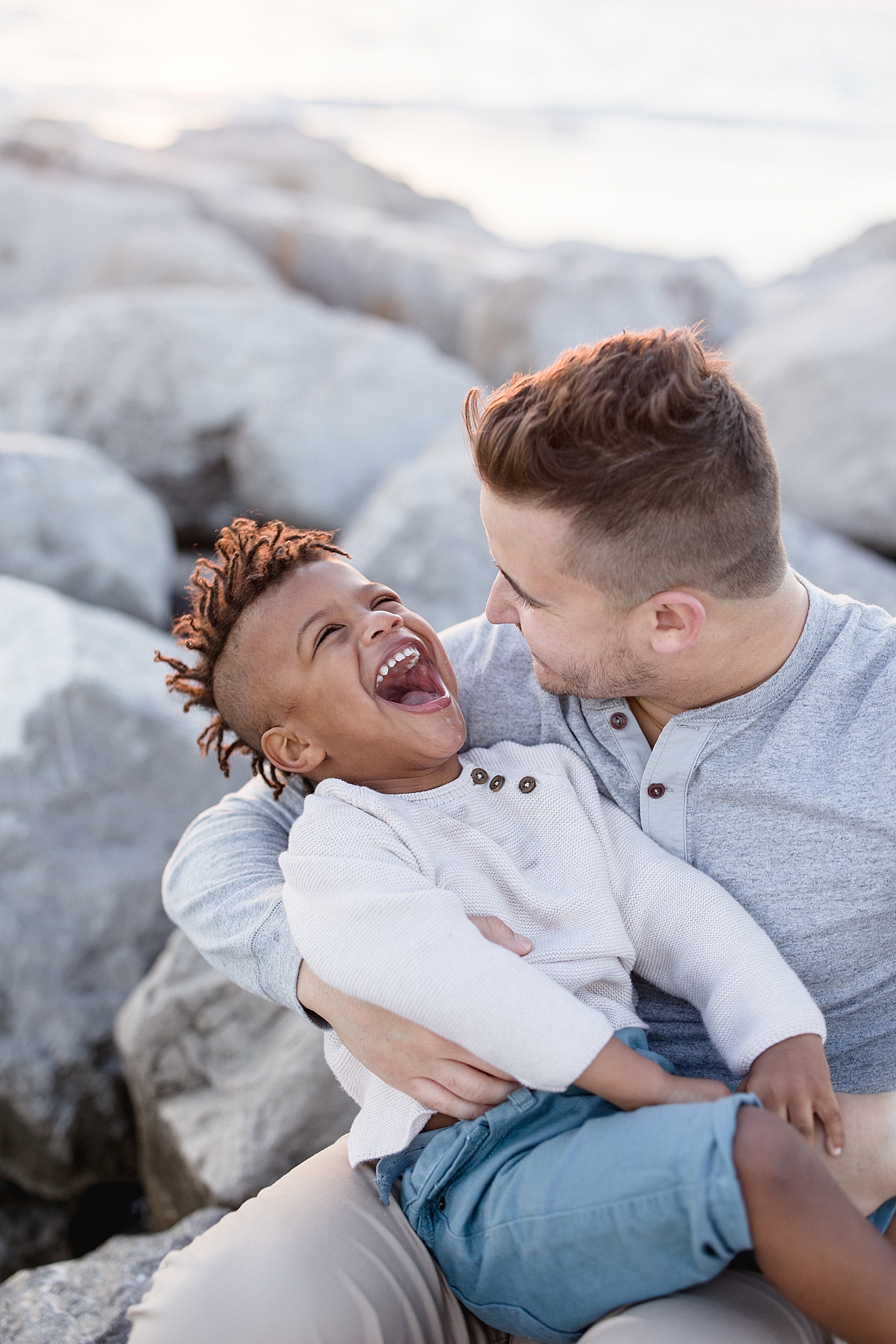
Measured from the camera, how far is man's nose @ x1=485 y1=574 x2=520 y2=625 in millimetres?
1689

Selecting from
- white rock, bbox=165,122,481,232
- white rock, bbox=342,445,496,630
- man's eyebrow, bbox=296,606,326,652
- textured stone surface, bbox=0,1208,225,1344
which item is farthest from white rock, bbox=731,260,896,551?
white rock, bbox=165,122,481,232

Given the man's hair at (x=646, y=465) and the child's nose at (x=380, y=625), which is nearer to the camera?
the man's hair at (x=646, y=465)

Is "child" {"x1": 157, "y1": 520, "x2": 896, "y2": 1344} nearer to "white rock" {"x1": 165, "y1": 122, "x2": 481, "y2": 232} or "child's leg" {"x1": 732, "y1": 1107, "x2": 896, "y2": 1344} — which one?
"child's leg" {"x1": 732, "y1": 1107, "x2": 896, "y2": 1344}

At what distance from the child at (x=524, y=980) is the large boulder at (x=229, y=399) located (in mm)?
2792

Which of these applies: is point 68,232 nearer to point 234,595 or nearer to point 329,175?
point 329,175

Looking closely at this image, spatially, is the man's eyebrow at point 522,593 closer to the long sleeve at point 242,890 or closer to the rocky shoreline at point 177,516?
the long sleeve at point 242,890

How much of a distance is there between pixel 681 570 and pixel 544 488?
216 mm

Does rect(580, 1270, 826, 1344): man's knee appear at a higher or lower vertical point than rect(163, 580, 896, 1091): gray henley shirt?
lower

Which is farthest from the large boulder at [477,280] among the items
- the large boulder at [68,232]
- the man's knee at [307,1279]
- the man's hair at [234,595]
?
the man's knee at [307,1279]

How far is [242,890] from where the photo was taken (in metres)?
1.73

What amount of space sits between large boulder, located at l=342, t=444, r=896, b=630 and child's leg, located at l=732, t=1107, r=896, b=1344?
2.18 metres

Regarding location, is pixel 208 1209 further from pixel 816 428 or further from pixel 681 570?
pixel 816 428

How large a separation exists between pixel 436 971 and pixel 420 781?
443 millimetres

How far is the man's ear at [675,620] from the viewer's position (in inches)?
61.1
